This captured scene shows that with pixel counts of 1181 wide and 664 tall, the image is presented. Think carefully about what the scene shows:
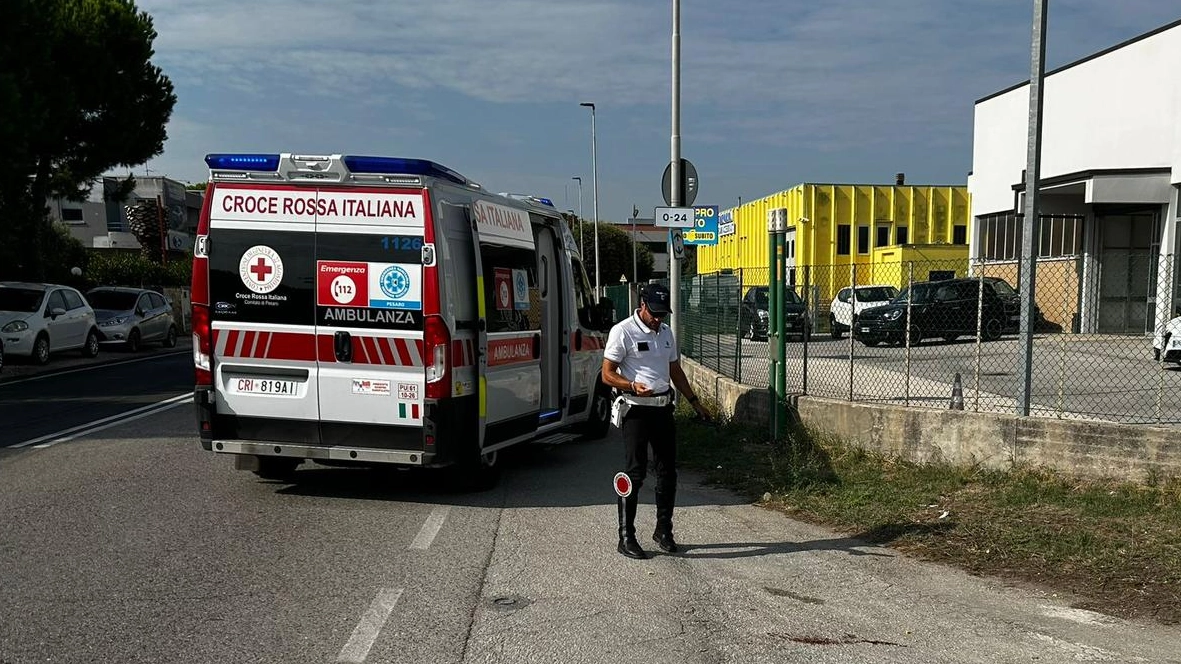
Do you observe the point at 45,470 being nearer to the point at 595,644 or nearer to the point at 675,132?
the point at 595,644

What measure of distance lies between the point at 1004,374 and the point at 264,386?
8343mm

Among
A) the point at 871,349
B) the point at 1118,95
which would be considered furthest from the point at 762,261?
the point at 871,349

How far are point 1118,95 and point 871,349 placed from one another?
49.7ft

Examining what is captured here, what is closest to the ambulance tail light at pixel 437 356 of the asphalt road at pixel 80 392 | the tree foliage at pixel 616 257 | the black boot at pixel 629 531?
the black boot at pixel 629 531

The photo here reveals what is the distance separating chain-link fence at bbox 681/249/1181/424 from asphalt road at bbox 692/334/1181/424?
0.02 m

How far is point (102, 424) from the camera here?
11273 millimetres

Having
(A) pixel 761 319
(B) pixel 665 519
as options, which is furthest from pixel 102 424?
(A) pixel 761 319

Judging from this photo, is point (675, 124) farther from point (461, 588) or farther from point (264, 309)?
point (461, 588)

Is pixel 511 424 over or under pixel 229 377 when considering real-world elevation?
under

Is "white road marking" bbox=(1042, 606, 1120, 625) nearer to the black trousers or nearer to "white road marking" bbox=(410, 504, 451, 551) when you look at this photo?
the black trousers

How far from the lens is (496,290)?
8164 millimetres

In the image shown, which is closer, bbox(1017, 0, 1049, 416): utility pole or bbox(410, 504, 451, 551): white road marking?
bbox(410, 504, 451, 551): white road marking

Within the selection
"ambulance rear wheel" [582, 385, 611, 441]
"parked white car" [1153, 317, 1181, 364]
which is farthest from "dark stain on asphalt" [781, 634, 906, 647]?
"ambulance rear wheel" [582, 385, 611, 441]

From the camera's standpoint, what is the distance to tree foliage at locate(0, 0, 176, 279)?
23.8 meters
